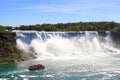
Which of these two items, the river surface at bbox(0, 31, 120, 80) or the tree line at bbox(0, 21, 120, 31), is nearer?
the river surface at bbox(0, 31, 120, 80)

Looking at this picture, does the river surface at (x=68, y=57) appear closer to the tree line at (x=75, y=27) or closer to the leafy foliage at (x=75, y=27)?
the tree line at (x=75, y=27)

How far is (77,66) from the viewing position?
7706cm

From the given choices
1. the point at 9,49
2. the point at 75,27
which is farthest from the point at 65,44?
the point at 75,27

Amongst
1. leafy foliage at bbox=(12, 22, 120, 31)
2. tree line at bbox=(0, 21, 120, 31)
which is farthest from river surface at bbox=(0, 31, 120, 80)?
leafy foliage at bbox=(12, 22, 120, 31)

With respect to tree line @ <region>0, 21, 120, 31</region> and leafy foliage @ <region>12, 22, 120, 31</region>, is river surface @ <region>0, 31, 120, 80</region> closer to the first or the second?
tree line @ <region>0, 21, 120, 31</region>

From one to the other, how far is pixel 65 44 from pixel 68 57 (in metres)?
13.3

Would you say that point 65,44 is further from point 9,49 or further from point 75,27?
point 75,27

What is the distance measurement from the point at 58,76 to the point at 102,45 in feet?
176

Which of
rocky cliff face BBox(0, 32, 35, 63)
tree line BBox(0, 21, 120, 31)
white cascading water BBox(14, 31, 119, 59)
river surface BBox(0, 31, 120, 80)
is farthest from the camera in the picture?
tree line BBox(0, 21, 120, 31)

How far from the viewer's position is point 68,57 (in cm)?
9731

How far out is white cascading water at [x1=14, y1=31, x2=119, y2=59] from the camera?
10125 cm

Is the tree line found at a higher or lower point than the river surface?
higher

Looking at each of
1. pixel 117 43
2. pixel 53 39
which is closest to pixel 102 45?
pixel 117 43

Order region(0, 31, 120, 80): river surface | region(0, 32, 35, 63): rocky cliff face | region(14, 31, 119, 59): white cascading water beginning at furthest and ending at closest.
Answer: region(14, 31, 119, 59): white cascading water → region(0, 32, 35, 63): rocky cliff face → region(0, 31, 120, 80): river surface
